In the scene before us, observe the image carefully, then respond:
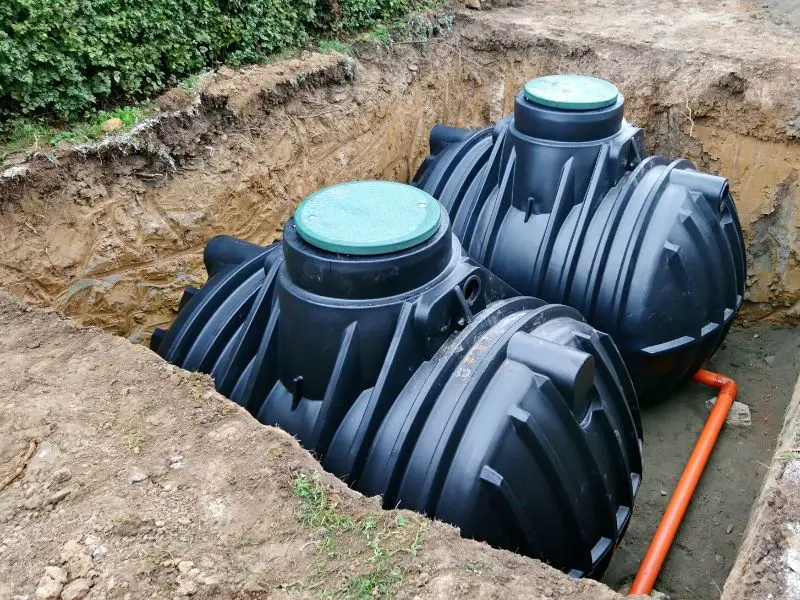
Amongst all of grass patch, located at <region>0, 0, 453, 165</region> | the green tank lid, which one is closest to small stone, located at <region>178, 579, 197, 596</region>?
grass patch, located at <region>0, 0, 453, 165</region>

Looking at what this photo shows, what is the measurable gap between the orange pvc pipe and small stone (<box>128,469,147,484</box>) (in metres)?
2.03

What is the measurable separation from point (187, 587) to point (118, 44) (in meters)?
3.51

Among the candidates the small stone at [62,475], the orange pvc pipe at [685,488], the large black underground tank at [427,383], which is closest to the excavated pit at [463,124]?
the orange pvc pipe at [685,488]

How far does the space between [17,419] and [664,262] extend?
317 cm

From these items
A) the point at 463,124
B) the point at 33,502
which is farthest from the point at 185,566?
the point at 463,124

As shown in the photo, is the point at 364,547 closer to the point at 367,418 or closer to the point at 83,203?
the point at 367,418

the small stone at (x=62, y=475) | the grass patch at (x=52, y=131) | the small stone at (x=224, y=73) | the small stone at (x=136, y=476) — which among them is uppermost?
the small stone at (x=224, y=73)

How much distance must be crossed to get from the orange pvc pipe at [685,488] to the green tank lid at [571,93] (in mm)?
2055

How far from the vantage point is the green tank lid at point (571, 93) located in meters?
3.76

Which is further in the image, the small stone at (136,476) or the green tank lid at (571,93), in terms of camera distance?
the green tank lid at (571,93)

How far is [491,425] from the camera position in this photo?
2.44 meters

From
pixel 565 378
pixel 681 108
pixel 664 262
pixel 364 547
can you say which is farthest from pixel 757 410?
pixel 364 547

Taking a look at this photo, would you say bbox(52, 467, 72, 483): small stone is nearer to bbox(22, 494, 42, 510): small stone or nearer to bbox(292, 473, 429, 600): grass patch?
bbox(22, 494, 42, 510): small stone

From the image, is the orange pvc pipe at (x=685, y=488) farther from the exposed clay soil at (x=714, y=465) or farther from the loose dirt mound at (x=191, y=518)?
the loose dirt mound at (x=191, y=518)
